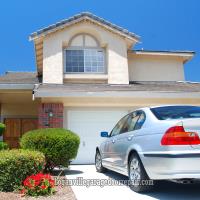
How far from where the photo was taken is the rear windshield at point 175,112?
5637mm

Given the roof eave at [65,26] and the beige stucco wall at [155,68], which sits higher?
the roof eave at [65,26]

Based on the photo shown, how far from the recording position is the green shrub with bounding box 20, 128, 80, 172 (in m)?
8.65

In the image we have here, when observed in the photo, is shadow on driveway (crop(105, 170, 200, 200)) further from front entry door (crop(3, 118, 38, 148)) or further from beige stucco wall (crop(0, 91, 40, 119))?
front entry door (crop(3, 118, 38, 148))

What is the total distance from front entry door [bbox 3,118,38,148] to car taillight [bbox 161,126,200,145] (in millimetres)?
13344

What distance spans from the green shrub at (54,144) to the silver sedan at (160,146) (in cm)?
215

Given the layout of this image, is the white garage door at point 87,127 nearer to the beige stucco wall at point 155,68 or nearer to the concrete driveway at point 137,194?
the beige stucco wall at point 155,68

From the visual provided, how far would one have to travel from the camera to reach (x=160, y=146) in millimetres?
5090

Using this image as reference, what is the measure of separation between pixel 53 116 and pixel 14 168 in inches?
217

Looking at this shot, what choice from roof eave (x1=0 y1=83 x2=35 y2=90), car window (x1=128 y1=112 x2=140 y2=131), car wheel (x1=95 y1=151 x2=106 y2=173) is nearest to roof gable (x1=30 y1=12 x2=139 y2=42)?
roof eave (x1=0 y1=83 x2=35 y2=90)

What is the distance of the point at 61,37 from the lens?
48.6 ft

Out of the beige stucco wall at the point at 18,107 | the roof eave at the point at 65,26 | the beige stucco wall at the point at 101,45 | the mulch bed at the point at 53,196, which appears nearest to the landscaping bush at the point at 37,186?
the mulch bed at the point at 53,196

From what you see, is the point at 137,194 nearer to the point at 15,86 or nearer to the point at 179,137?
the point at 179,137

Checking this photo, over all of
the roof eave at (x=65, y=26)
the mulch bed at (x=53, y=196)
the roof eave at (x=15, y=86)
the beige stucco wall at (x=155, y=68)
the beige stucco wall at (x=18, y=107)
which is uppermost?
the roof eave at (x=65, y=26)

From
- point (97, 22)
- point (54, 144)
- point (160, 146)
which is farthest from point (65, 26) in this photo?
point (160, 146)
